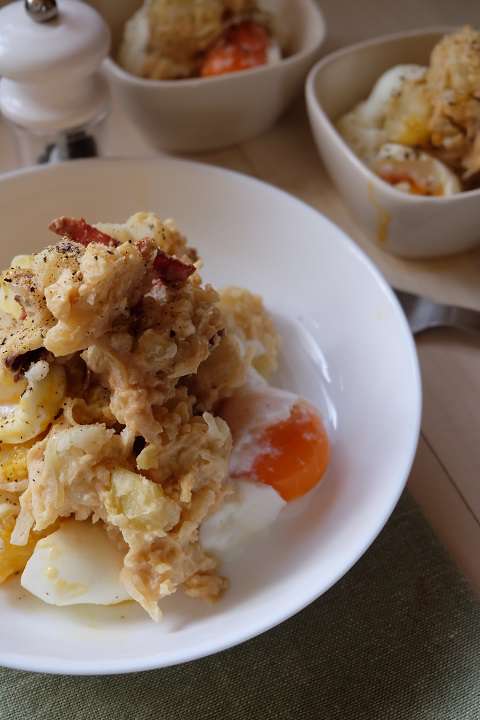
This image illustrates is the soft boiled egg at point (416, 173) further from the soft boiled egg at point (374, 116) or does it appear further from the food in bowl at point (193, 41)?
the food in bowl at point (193, 41)

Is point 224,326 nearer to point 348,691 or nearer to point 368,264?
point 368,264

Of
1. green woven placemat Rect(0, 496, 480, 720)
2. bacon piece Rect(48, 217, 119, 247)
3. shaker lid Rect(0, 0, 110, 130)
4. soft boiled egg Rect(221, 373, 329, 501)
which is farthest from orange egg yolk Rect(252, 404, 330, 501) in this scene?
shaker lid Rect(0, 0, 110, 130)

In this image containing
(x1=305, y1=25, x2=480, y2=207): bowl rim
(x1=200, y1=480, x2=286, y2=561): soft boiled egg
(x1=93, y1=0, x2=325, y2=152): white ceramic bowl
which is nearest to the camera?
(x1=200, y1=480, x2=286, y2=561): soft boiled egg

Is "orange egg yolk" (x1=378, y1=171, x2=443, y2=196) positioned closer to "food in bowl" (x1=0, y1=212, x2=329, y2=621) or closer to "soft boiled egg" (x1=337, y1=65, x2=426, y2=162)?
"soft boiled egg" (x1=337, y1=65, x2=426, y2=162)

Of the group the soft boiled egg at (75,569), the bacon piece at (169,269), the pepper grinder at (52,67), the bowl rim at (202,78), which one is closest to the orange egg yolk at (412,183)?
the bowl rim at (202,78)

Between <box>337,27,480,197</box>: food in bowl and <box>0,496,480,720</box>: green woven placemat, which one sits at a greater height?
<box>337,27,480,197</box>: food in bowl

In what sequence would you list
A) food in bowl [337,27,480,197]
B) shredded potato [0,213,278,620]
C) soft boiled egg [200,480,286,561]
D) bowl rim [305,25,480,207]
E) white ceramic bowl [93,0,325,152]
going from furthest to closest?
white ceramic bowl [93,0,325,152], food in bowl [337,27,480,197], bowl rim [305,25,480,207], soft boiled egg [200,480,286,561], shredded potato [0,213,278,620]
